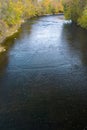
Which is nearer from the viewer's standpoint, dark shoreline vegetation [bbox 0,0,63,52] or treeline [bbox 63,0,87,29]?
dark shoreline vegetation [bbox 0,0,63,52]

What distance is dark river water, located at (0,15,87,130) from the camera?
79.3ft

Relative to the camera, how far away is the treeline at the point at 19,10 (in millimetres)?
67181

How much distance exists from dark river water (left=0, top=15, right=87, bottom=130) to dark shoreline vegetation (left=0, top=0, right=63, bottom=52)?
8.59m

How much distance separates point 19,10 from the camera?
8669 centimetres

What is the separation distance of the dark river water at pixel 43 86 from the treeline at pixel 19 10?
12568 mm

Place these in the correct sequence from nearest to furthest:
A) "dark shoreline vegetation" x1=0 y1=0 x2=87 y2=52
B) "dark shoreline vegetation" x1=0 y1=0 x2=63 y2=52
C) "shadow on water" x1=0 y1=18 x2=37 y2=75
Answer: "shadow on water" x1=0 y1=18 x2=37 y2=75 < "dark shoreline vegetation" x1=0 y1=0 x2=63 y2=52 < "dark shoreline vegetation" x1=0 y1=0 x2=87 y2=52

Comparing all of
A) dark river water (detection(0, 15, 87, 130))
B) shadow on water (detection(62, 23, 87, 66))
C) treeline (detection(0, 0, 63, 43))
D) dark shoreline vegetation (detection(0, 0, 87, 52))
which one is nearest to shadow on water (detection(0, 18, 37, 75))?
dark river water (detection(0, 15, 87, 130))

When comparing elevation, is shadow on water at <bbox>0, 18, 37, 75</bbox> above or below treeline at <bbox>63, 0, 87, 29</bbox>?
above

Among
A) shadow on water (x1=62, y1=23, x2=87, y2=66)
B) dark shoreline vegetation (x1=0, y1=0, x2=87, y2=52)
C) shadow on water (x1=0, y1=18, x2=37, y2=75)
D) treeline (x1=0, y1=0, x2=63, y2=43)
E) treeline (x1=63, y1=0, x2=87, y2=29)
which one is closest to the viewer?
shadow on water (x1=0, y1=18, x2=37, y2=75)

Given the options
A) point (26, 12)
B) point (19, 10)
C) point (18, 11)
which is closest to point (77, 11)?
point (18, 11)

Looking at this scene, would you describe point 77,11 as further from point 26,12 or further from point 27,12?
point 27,12

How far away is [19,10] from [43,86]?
59.5m

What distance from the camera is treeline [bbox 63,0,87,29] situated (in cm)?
7666

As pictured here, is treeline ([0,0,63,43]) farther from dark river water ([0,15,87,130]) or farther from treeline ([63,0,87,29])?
treeline ([63,0,87,29])
